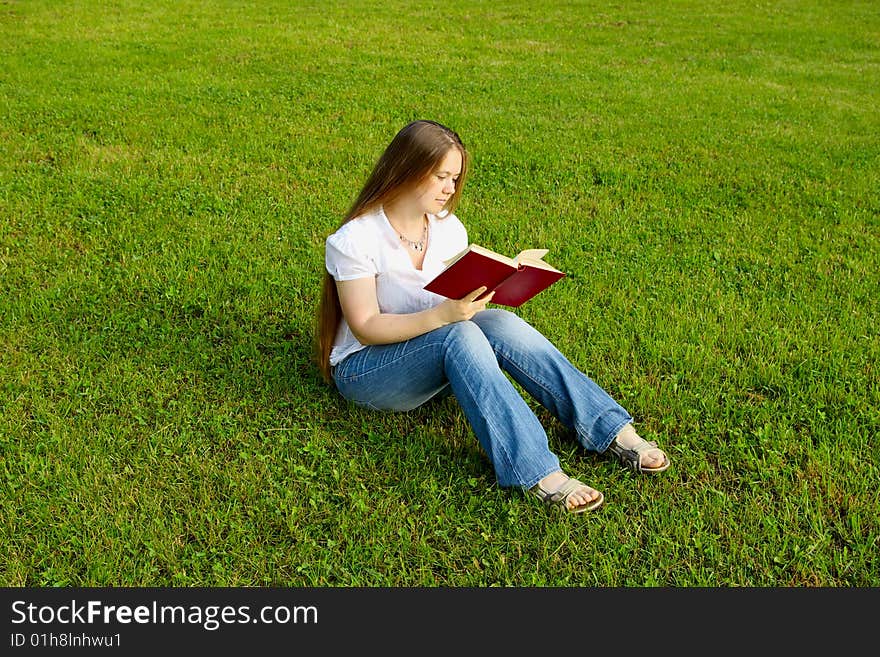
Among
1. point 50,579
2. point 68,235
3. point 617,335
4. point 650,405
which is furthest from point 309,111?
point 50,579

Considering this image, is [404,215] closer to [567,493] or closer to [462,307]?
[462,307]

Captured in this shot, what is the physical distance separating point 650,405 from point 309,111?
22.0ft

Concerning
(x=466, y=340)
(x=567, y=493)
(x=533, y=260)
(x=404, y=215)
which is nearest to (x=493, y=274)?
(x=533, y=260)

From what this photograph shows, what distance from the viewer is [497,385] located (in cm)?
368

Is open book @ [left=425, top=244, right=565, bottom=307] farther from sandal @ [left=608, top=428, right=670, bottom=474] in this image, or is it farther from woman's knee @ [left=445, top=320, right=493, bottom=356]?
sandal @ [left=608, top=428, right=670, bottom=474]

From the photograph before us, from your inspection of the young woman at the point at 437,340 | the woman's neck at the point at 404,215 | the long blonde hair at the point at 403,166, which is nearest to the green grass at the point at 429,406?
the young woman at the point at 437,340

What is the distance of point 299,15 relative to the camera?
1600 cm

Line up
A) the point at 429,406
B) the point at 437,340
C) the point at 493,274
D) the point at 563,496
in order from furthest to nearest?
the point at 429,406 < the point at 437,340 < the point at 563,496 < the point at 493,274

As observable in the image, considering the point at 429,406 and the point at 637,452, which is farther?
the point at 429,406

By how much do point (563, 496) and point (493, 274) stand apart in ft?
3.15

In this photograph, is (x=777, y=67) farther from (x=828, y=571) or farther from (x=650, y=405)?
(x=828, y=571)

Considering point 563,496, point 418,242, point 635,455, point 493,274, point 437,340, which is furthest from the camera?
point 418,242

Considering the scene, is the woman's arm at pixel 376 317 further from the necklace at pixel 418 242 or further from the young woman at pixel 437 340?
the necklace at pixel 418 242

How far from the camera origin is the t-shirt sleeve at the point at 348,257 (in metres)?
3.85
